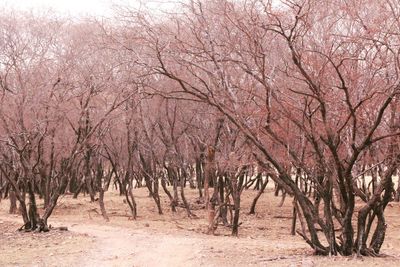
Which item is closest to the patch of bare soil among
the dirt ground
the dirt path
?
the dirt ground

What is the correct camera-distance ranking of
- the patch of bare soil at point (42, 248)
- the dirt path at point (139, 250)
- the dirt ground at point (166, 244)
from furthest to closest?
the patch of bare soil at point (42, 248), the dirt path at point (139, 250), the dirt ground at point (166, 244)

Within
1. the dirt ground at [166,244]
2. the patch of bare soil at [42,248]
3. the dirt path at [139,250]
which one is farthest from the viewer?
the patch of bare soil at [42,248]

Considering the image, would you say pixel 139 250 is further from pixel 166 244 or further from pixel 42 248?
pixel 42 248

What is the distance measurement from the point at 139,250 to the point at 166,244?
1.04m

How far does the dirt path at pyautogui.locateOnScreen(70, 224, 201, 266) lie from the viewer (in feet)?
35.1

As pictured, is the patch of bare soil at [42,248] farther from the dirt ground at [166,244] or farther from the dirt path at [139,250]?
the dirt path at [139,250]

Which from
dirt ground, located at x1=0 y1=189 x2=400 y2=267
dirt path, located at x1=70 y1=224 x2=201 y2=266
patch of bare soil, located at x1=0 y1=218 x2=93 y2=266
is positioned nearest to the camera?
dirt ground, located at x1=0 y1=189 x2=400 y2=267

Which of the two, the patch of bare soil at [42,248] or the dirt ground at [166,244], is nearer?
the dirt ground at [166,244]

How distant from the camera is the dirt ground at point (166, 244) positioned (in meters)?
10.4

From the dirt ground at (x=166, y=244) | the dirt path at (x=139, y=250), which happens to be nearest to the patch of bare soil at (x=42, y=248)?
the dirt ground at (x=166, y=244)

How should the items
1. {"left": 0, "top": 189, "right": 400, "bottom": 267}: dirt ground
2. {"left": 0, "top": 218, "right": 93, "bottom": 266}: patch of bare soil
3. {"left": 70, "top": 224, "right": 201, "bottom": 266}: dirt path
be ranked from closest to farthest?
{"left": 0, "top": 189, "right": 400, "bottom": 267}: dirt ground
{"left": 70, "top": 224, "right": 201, "bottom": 266}: dirt path
{"left": 0, "top": 218, "right": 93, "bottom": 266}: patch of bare soil

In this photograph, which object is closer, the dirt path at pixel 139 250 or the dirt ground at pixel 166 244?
the dirt ground at pixel 166 244

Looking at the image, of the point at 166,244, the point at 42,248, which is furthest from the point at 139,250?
the point at 42,248

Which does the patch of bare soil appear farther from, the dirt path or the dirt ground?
the dirt path
